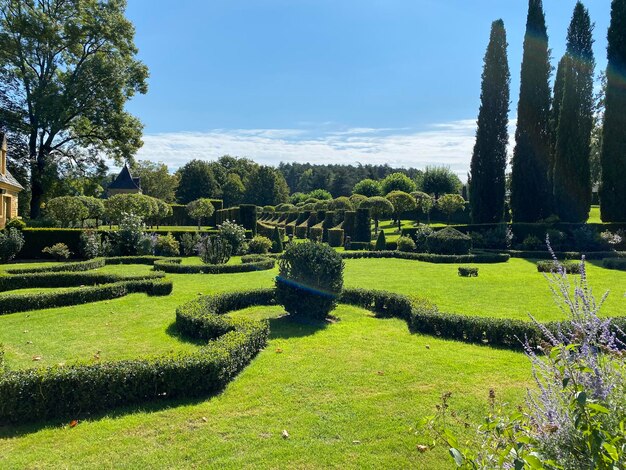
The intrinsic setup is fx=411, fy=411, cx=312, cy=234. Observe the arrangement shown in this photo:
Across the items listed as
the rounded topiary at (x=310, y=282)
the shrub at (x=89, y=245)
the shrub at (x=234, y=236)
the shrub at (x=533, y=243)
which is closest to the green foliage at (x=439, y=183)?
the shrub at (x=533, y=243)

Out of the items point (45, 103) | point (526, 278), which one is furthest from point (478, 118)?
point (45, 103)

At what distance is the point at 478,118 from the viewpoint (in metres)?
29.3

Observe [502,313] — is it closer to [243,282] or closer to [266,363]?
[266,363]

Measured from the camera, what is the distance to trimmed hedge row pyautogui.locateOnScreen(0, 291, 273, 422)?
4.28 meters

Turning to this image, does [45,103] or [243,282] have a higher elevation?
[45,103]

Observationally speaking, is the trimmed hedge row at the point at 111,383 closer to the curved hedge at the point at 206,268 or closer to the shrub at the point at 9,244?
the curved hedge at the point at 206,268

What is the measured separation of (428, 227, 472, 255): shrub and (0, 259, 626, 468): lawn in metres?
10.8

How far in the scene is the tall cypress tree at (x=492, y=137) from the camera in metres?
28.5

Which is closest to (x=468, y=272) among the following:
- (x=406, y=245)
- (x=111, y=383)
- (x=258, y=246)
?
(x=406, y=245)

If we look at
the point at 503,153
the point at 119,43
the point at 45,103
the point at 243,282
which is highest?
the point at 119,43

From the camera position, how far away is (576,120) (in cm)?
2583

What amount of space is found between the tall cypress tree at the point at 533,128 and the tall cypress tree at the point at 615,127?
3436mm

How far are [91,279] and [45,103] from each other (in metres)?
18.4

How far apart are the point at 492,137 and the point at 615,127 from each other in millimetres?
6956
